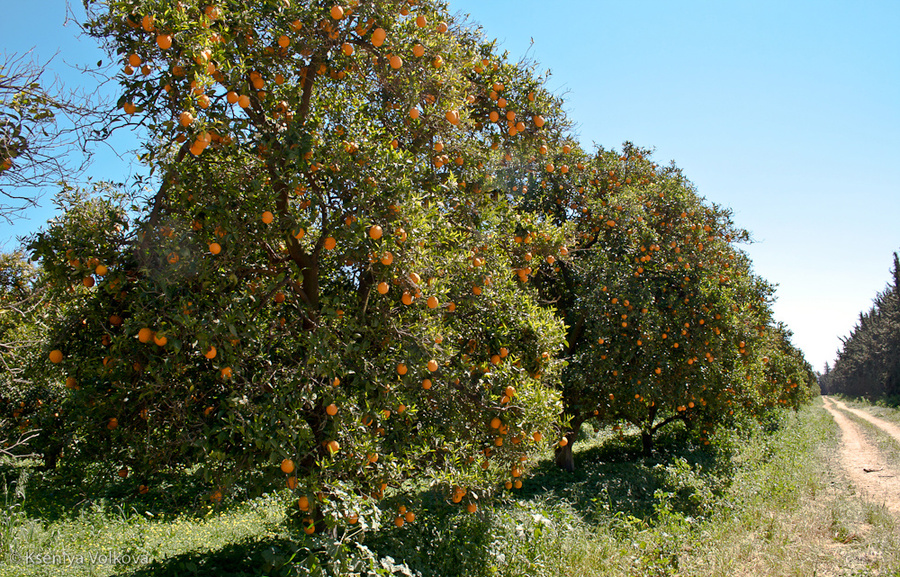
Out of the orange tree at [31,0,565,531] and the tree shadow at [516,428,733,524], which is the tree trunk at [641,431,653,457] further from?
the orange tree at [31,0,565,531]

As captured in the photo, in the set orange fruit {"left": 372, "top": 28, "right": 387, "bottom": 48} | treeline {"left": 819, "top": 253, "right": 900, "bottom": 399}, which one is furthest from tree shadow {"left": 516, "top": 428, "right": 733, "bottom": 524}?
treeline {"left": 819, "top": 253, "right": 900, "bottom": 399}

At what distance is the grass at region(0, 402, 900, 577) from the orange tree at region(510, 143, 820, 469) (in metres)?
1.40

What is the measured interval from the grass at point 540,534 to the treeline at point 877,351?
38.2 m

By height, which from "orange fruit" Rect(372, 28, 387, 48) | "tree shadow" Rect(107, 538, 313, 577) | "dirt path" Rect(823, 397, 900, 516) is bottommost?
"dirt path" Rect(823, 397, 900, 516)

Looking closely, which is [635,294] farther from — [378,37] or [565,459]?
[378,37]

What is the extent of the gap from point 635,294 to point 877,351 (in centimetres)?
4693

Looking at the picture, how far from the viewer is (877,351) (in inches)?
1639

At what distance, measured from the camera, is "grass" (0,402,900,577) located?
4.70m

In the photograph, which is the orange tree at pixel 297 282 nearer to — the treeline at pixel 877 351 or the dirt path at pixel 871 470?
the dirt path at pixel 871 470

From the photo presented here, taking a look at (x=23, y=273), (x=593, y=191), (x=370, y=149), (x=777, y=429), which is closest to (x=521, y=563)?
(x=370, y=149)

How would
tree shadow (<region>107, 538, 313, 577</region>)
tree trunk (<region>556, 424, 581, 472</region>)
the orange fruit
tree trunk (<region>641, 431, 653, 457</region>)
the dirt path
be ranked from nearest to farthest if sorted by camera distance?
the orange fruit → tree shadow (<region>107, 538, 313, 577</region>) → the dirt path → tree trunk (<region>556, 424, 581, 472</region>) → tree trunk (<region>641, 431, 653, 457</region>)

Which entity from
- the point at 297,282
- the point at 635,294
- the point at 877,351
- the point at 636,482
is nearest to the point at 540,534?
the point at 297,282

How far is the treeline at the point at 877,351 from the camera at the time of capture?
3797cm

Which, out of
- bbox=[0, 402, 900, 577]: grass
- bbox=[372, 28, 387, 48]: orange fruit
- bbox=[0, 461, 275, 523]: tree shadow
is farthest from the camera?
bbox=[0, 461, 275, 523]: tree shadow
